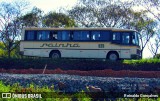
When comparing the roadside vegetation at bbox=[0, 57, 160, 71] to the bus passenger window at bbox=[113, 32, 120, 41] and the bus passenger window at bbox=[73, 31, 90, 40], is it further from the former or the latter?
the bus passenger window at bbox=[73, 31, 90, 40]

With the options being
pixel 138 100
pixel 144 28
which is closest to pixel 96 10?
pixel 144 28

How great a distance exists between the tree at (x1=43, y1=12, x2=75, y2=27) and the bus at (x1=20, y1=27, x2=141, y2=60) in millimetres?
15323

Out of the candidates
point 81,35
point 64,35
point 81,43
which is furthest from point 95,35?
point 64,35

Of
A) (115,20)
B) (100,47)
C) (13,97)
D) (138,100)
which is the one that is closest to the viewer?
(13,97)

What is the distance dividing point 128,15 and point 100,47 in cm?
1734

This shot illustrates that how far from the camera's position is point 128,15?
4484cm

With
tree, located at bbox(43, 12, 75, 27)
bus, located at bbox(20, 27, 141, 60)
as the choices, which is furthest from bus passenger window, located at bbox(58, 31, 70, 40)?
tree, located at bbox(43, 12, 75, 27)

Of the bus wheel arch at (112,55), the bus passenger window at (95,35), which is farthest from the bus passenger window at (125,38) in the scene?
the bus passenger window at (95,35)

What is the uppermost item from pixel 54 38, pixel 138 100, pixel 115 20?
pixel 115 20

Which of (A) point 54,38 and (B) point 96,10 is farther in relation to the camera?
(B) point 96,10

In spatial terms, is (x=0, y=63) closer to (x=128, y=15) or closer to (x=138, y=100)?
(x=138, y=100)

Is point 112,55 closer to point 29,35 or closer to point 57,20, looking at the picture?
point 29,35

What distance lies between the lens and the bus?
2823cm

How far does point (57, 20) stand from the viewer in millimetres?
45062
